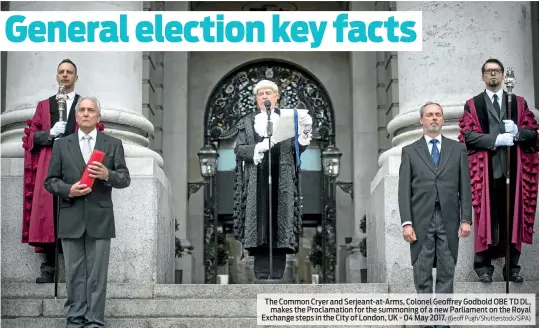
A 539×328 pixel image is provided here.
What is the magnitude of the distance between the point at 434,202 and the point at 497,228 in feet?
5.76

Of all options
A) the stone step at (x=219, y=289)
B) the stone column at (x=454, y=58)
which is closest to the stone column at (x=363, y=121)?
the stone column at (x=454, y=58)

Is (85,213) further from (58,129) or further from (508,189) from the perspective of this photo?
(508,189)

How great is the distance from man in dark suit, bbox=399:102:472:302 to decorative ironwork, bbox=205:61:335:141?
12519 millimetres

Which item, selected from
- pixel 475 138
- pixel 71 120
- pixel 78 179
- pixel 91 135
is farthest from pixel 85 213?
pixel 475 138

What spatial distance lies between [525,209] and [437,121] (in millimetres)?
2124

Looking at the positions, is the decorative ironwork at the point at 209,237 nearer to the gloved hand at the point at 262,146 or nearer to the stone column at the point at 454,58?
the stone column at the point at 454,58

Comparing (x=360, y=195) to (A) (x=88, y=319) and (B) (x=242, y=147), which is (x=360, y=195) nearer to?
(B) (x=242, y=147)

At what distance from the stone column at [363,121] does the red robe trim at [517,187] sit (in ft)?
30.7

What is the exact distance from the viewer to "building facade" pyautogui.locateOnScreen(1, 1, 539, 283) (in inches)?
435

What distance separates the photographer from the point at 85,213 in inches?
343

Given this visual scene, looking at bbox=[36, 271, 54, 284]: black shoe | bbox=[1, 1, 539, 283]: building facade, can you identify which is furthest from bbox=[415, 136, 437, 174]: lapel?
bbox=[36, 271, 54, 284]: black shoe

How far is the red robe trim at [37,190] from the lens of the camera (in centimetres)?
1055

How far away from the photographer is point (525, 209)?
34.8ft

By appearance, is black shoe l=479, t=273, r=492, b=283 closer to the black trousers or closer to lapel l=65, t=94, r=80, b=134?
the black trousers
